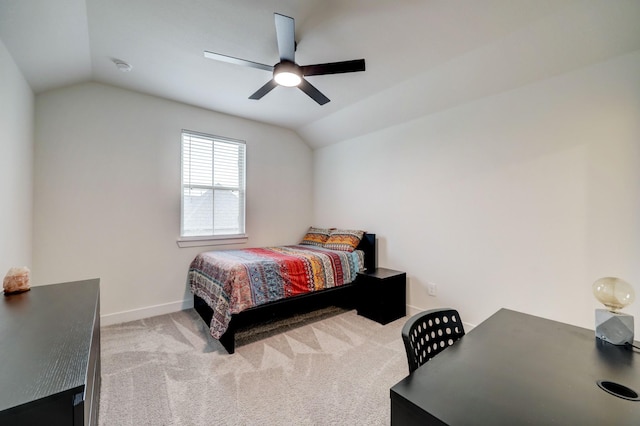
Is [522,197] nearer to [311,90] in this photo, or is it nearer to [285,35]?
[311,90]

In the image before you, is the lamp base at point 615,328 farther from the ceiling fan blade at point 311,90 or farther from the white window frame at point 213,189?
the white window frame at point 213,189

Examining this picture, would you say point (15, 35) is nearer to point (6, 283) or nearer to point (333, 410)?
point (6, 283)

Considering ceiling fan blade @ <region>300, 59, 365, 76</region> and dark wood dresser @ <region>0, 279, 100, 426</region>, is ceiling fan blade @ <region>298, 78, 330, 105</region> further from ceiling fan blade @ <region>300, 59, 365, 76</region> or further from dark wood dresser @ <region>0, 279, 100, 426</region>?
dark wood dresser @ <region>0, 279, 100, 426</region>

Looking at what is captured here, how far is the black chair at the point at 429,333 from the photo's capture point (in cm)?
104

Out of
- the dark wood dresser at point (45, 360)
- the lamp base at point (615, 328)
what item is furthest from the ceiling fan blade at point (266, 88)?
the lamp base at point (615, 328)

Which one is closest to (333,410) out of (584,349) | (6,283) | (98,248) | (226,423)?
(226,423)

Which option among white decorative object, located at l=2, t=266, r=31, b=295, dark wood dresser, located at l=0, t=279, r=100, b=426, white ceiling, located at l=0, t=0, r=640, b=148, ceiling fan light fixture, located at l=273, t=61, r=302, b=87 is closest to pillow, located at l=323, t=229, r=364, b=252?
white ceiling, located at l=0, t=0, r=640, b=148

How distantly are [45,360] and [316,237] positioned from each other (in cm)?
350

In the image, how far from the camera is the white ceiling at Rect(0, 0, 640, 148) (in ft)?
5.98

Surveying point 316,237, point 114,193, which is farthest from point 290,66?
point 316,237

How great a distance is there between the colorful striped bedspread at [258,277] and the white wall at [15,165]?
146 cm

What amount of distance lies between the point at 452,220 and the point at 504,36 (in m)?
1.72

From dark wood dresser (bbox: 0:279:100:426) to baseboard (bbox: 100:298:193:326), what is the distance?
70.8 inches

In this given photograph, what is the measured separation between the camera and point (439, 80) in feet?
8.97
